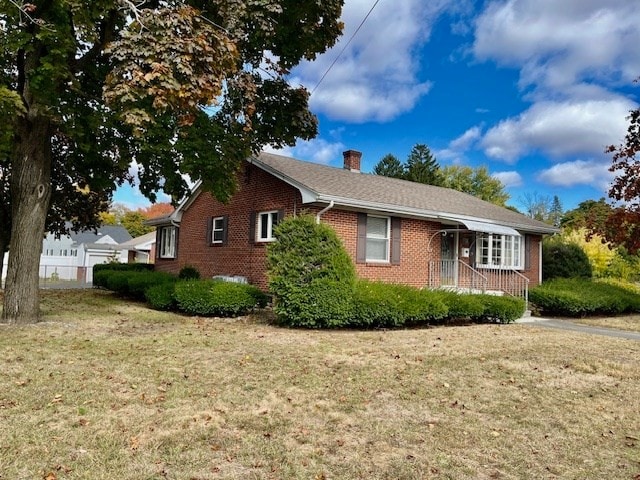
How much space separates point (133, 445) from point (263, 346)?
4.25 metres

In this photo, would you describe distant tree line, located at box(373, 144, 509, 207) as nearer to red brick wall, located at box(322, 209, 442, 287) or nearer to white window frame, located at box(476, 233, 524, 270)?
white window frame, located at box(476, 233, 524, 270)

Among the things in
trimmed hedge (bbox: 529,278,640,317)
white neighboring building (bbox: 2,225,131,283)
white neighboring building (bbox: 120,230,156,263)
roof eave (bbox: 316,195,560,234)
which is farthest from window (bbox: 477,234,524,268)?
white neighboring building (bbox: 2,225,131,283)

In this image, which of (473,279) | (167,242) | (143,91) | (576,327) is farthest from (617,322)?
(167,242)

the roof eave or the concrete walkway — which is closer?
the concrete walkway

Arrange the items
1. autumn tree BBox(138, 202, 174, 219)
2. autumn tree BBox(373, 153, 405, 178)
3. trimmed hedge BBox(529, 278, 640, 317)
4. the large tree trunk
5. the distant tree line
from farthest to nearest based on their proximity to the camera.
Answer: autumn tree BBox(138, 202, 174, 219)
autumn tree BBox(373, 153, 405, 178)
the distant tree line
trimmed hedge BBox(529, 278, 640, 317)
the large tree trunk

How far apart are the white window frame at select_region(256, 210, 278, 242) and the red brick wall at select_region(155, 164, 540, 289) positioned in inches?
6.3

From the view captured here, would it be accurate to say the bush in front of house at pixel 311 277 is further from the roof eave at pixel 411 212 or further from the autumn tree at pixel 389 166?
the autumn tree at pixel 389 166

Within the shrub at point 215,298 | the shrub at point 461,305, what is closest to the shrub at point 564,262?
the shrub at point 461,305

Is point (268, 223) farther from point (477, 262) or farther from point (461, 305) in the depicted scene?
point (477, 262)

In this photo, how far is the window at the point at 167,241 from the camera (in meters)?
20.9

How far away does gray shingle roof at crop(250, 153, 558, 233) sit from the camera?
1329cm

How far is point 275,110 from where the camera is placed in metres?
12.6

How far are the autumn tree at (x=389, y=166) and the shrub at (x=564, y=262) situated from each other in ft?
93.6

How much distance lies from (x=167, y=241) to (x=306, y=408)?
58.6ft
